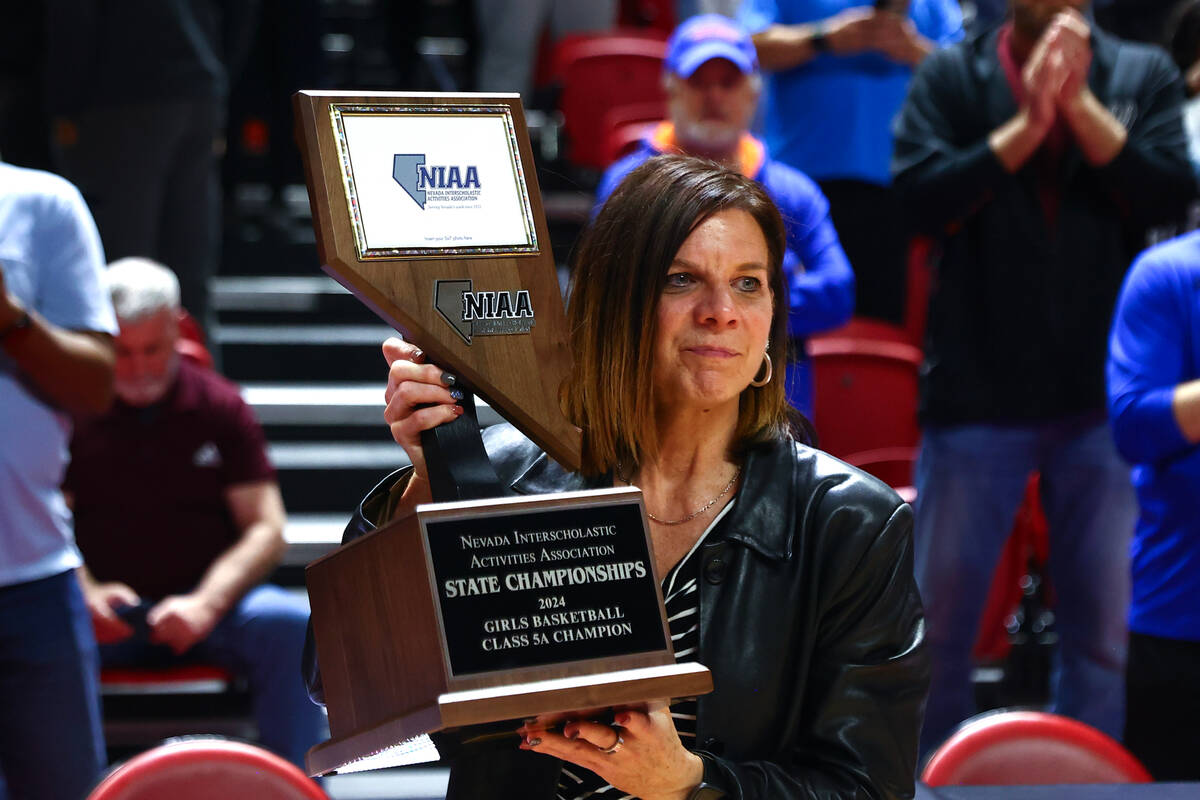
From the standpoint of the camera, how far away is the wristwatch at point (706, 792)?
5.41ft

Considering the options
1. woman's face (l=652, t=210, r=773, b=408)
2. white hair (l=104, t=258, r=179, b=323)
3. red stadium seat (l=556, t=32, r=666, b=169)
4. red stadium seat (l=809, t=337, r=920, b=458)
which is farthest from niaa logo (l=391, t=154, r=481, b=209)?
red stadium seat (l=556, t=32, r=666, b=169)

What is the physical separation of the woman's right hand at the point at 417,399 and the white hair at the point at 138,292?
2453 mm

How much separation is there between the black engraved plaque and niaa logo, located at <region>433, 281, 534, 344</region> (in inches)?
7.9

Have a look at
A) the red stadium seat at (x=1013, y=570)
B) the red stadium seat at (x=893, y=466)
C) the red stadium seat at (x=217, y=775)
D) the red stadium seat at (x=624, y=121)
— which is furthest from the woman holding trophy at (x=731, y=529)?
the red stadium seat at (x=624, y=121)

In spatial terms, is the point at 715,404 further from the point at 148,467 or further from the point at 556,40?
the point at 556,40

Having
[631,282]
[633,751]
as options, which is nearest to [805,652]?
[633,751]

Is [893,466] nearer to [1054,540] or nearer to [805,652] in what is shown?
[1054,540]

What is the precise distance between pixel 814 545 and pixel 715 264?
1.10ft

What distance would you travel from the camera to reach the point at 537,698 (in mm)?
1431

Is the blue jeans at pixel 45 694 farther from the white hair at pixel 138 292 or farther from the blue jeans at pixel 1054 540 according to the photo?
the blue jeans at pixel 1054 540

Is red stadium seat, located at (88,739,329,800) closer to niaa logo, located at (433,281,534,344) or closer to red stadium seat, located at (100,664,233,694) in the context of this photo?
niaa logo, located at (433,281,534,344)

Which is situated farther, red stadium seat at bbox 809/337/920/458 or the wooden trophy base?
red stadium seat at bbox 809/337/920/458

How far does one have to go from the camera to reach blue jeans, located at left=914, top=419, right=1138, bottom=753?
3547mm

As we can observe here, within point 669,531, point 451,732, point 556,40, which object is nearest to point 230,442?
point 669,531
